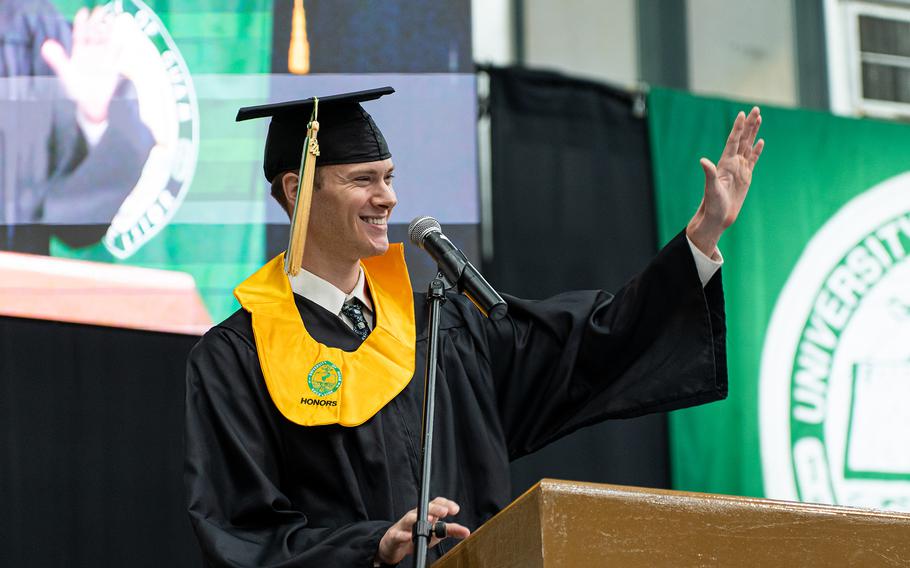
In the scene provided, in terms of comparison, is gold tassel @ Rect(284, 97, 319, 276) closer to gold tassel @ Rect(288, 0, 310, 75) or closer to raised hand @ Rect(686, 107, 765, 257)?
raised hand @ Rect(686, 107, 765, 257)

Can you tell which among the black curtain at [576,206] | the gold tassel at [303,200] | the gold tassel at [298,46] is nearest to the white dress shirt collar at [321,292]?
the gold tassel at [303,200]

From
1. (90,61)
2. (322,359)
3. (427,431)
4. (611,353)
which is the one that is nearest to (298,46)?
(90,61)

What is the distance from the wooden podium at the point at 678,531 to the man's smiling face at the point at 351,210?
1.05 m

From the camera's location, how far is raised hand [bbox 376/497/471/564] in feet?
7.20

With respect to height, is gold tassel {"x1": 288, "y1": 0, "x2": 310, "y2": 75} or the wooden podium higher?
gold tassel {"x1": 288, "y1": 0, "x2": 310, "y2": 75}

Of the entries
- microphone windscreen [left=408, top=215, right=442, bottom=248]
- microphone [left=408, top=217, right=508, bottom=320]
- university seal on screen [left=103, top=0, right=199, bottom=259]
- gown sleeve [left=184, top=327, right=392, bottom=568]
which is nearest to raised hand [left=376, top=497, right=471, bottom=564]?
gown sleeve [left=184, top=327, right=392, bottom=568]

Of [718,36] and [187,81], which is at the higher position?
[718,36]

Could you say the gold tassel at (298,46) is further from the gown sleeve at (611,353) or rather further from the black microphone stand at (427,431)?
the black microphone stand at (427,431)

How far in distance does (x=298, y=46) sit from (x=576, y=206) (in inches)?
49.6

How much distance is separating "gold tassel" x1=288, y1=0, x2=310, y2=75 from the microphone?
5.93 ft

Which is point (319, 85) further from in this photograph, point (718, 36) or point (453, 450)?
point (718, 36)

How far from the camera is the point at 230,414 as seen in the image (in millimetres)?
2686

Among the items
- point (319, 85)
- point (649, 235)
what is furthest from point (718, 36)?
point (319, 85)

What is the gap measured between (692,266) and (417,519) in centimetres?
88
